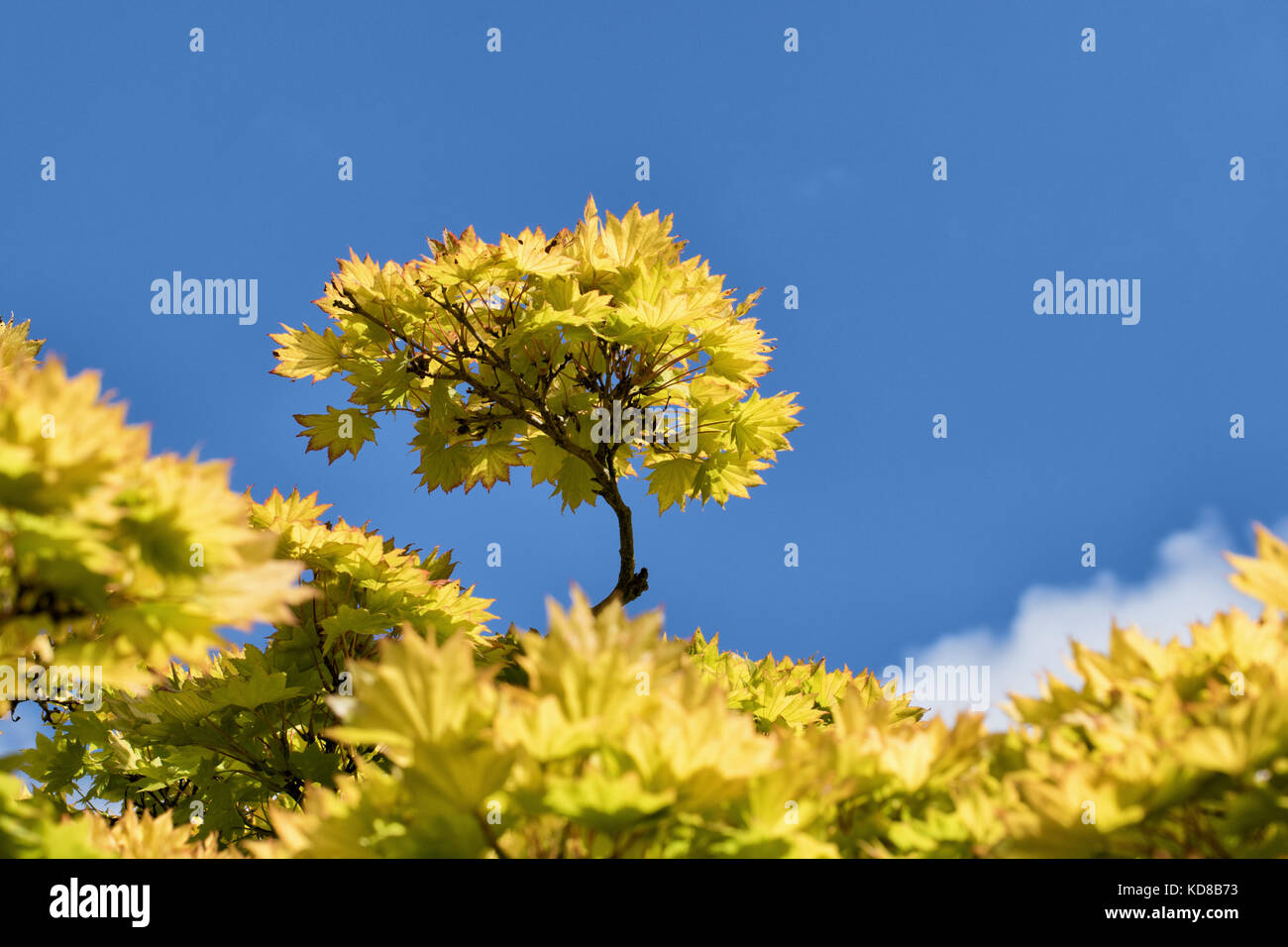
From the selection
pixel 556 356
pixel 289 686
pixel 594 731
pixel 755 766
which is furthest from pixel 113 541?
pixel 556 356

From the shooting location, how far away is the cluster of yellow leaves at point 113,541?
147 centimetres

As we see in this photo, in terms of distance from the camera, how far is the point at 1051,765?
1502 mm

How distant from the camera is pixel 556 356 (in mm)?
4918

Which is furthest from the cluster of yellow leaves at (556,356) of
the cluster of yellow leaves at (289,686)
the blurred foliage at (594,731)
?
the blurred foliage at (594,731)

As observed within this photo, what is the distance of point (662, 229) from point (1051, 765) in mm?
3807

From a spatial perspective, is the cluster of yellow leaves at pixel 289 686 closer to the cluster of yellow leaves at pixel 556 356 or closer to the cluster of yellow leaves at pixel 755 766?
the cluster of yellow leaves at pixel 556 356

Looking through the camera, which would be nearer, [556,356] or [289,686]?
[289,686]

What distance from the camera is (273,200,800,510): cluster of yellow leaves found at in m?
4.59

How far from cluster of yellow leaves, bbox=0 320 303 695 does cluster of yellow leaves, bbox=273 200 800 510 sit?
3017 millimetres

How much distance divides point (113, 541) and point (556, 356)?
3.50m

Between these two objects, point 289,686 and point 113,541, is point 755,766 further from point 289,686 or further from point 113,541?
point 289,686

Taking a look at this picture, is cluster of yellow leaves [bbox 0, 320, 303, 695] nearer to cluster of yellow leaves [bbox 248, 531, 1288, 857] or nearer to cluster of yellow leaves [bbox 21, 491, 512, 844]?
cluster of yellow leaves [bbox 248, 531, 1288, 857]

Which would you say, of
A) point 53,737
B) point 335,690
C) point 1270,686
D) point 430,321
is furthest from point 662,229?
point 53,737
